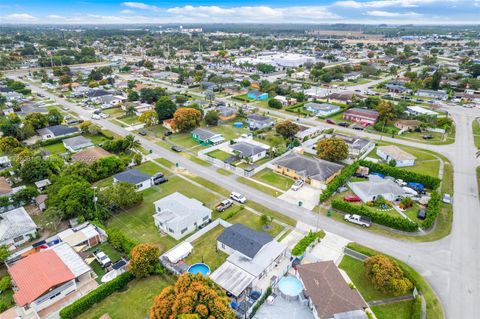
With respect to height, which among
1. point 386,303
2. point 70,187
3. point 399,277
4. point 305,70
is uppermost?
point 305,70

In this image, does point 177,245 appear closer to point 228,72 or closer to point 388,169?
point 388,169

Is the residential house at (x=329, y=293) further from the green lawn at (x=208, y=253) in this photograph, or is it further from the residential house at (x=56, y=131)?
the residential house at (x=56, y=131)

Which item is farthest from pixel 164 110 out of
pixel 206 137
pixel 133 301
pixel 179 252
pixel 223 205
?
pixel 133 301

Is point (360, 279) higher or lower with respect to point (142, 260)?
lower

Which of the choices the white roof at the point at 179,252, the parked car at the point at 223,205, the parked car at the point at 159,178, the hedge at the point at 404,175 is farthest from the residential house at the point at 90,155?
Result: the hedge at the point at 404,175

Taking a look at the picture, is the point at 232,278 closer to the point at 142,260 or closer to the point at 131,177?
the point at 142,260

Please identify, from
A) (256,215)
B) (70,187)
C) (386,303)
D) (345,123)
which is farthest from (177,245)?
(345,123)

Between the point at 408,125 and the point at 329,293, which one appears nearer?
the point at 329,293
